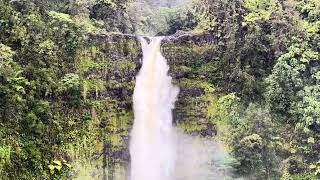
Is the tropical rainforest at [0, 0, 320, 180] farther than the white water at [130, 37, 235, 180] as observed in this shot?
No

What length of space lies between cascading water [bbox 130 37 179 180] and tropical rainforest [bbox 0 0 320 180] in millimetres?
317

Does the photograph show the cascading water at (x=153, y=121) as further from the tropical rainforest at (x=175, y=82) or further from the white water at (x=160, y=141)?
the tropical rainforest at (x=175, y=82)

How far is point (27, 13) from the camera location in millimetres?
16422

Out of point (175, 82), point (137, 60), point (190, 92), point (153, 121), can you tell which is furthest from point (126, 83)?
point (190, 92)

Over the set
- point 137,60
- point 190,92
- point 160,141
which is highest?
point 137,60

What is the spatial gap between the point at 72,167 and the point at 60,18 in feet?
17.2

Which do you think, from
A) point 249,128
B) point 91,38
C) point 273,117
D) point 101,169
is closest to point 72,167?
point 101,169

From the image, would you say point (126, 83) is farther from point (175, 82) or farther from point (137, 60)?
point (175, 82)

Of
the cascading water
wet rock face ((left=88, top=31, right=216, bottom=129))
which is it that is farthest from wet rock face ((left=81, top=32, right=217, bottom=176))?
the cascading water

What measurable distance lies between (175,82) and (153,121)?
5.77 feet

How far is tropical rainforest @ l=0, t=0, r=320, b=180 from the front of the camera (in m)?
15.4

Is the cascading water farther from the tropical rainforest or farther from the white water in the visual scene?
the tropical rainforest

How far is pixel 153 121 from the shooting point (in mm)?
17766

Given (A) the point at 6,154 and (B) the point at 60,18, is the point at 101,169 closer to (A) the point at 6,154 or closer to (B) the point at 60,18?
(A) the point at 6,154
